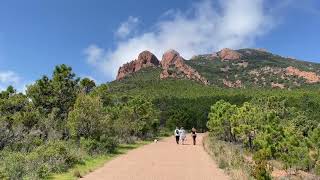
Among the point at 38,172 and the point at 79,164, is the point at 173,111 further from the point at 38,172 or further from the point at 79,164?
the point at 38,172

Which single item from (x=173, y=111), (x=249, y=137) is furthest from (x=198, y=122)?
(x=249, y=137)

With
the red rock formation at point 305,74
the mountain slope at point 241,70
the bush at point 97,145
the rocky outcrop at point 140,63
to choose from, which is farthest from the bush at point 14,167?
the rocky outcrop at point 140,63

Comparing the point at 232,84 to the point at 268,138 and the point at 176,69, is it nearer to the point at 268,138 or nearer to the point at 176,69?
the point at 176,69

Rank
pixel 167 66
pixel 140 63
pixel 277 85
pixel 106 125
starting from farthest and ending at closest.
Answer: pixel 140 63
pixel 167 66
pixel 277 85
pixel 106 125

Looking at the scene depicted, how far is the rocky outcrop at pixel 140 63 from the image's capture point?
140 meters

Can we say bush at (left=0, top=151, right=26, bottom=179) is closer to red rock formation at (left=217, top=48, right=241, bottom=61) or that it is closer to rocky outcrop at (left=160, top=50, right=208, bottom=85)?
rocky outcrop at (left=160, top=50, right=208, bottom=85)

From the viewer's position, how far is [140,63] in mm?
141500

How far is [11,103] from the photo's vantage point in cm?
3459

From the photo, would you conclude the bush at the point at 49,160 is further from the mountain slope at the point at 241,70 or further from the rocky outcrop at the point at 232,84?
the rocky outcrop at the point at 232,84

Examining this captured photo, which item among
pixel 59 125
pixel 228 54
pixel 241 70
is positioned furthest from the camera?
pixel 228 54

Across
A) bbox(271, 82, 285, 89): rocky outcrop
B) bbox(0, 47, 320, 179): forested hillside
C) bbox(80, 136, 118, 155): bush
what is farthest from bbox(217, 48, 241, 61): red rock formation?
bbox(80, 136, 118, 155): bush

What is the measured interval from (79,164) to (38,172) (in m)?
4.27

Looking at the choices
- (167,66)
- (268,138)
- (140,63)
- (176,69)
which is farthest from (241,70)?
(268,138)

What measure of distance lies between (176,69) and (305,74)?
33.7m
